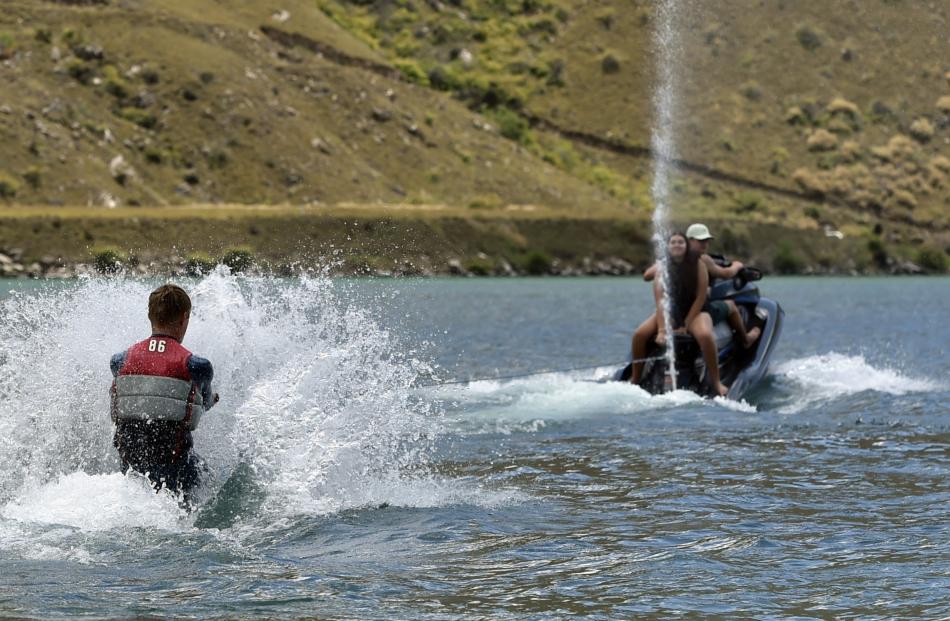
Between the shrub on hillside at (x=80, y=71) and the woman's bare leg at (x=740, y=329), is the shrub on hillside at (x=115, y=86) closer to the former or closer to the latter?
the shrub on hillside at (x=80, y=71)

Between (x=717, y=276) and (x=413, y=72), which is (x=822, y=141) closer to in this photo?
(x=413, y=72)

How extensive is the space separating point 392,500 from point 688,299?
326 inches

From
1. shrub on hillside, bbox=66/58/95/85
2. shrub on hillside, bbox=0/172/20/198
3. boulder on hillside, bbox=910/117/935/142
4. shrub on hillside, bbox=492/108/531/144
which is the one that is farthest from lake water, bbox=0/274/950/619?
boulder on hillside, bbox=910/117/935/142

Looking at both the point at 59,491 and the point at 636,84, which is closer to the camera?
the point at 59,491

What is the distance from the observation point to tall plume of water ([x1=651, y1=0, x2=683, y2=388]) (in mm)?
19737

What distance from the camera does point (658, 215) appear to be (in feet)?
69.6

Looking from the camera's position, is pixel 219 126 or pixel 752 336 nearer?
pixel 752 336

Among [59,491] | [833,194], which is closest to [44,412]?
[59,491]

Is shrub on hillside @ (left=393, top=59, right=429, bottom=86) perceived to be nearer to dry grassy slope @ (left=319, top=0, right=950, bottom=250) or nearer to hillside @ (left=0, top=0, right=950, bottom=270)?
hillside @ (left=0, top=0, right=950, bottom=270)

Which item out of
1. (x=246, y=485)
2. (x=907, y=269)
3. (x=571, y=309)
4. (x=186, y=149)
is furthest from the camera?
(x=907, y=269)

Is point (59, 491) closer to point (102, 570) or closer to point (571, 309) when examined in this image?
point (102, 570)

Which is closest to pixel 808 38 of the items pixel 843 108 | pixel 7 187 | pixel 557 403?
pixel 843 108

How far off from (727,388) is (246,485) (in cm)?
961

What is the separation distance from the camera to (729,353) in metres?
20.4
